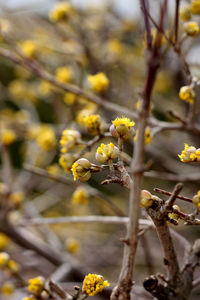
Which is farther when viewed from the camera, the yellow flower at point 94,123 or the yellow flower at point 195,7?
the yellow flower at point 195,7

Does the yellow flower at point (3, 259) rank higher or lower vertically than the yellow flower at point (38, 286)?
lower

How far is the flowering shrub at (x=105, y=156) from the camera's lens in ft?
3.18

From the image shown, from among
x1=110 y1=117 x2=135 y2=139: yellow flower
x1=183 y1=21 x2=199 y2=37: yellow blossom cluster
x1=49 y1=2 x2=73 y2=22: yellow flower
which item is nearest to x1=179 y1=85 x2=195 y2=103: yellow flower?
x1=183 y1=21 x2=199 y2=37: yellow blossom cluster

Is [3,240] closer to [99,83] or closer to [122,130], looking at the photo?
[99,83]

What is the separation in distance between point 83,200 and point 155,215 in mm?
895

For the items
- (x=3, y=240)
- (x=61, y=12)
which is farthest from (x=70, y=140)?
(x=61, y=12)

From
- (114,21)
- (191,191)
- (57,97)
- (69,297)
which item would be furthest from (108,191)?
(69,297)

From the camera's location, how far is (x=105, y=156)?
3.33ft

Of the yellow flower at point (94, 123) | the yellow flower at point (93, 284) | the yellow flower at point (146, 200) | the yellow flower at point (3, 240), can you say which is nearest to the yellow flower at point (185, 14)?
the yellow flower at point (94, 123)

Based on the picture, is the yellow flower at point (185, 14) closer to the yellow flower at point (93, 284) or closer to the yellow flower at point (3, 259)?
the yellow flower at point (93, 284)

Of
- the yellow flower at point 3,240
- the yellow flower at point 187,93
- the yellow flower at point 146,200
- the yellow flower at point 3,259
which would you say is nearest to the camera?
the yellow flower at point 146,200

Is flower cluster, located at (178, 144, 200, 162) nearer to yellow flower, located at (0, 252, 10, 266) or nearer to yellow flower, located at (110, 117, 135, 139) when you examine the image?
yellow flower, located at (110, 117, 135, 139)

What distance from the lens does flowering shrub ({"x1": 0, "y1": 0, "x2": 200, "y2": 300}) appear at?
3.18 feet

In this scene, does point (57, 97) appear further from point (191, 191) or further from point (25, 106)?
point (191, 191)
